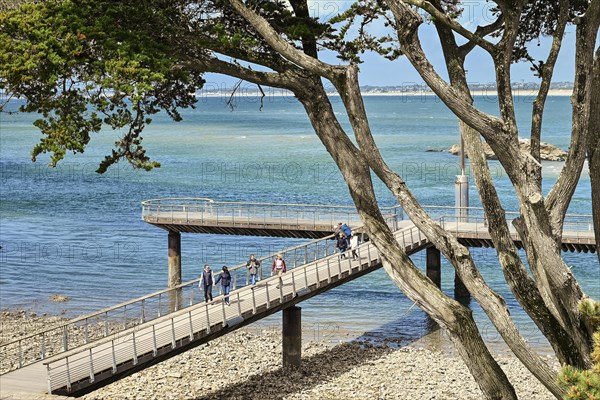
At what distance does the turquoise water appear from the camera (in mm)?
38062

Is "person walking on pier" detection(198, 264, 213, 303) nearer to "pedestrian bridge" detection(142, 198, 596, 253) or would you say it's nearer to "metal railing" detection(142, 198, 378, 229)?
"pedestrian bridge" detection(142, 198, 596, 253)

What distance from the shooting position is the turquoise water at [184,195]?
38.1 metres

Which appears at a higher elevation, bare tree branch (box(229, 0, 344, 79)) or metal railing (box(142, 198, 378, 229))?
bare tree branch (box(229, 0, 344, 79))

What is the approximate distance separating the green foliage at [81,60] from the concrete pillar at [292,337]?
14.5 m

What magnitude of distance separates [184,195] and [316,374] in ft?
159

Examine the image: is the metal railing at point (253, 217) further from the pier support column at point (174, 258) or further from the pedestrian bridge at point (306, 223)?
the pier support column at point (174, 258)

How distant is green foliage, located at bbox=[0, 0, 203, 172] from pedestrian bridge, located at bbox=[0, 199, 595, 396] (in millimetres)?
7485

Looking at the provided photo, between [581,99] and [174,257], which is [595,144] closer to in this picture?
[581,99]

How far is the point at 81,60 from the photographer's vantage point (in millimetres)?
11844

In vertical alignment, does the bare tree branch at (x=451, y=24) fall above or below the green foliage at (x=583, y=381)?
above

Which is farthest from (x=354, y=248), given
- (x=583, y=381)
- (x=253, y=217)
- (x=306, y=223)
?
(x=583, y=381)

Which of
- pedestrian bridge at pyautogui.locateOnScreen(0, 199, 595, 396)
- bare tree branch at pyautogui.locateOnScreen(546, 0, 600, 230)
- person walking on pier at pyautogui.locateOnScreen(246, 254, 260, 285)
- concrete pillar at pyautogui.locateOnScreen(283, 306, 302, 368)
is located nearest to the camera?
bare tree branch at pyautogui.locateOnScreen(546, 0, 600, 230)

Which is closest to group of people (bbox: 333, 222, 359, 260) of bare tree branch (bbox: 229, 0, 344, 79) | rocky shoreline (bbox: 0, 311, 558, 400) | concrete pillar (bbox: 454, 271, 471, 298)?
rocky shoreline (bbox: 0, 311, 558, 400)

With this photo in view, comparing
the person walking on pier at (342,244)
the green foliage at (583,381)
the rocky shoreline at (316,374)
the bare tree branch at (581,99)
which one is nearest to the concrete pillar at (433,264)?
the rocky shoreline at (316,374)
